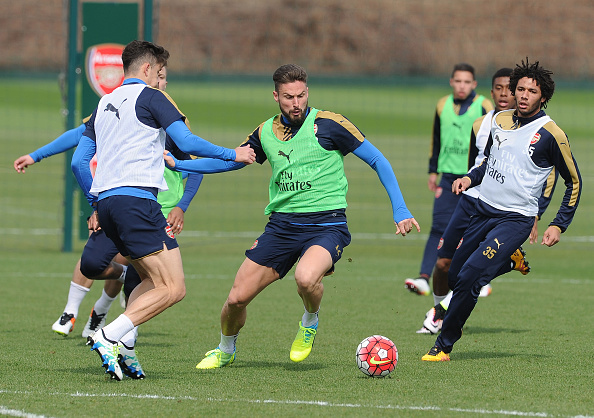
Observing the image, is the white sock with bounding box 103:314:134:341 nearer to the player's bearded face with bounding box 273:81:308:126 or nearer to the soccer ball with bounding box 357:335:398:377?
the soccer ball with bounding box 357:335:398:377

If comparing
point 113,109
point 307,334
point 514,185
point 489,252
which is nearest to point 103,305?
point 307,334

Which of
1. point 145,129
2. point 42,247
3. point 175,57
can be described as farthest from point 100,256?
point 175,57

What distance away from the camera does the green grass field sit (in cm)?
657

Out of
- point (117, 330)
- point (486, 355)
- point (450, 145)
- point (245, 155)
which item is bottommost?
point (486, 355)

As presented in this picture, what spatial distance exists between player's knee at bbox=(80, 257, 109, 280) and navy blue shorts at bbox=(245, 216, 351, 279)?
5.37 feet

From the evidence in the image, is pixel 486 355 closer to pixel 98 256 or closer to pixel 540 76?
pixel 540 76

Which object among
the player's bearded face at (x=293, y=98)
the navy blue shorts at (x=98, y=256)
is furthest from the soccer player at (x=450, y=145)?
the player's bearded face at (x=293, y=98)

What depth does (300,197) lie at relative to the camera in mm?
7836

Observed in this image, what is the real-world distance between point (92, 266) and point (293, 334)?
1929 mm

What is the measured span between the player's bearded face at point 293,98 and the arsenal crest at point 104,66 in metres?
8.11

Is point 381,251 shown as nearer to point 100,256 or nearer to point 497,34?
point 100,256

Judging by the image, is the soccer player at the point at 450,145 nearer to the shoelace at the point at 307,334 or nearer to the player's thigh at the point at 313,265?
the shoelace at the point at 307,334

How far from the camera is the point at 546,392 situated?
6.93 m

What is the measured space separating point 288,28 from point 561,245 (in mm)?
46092
